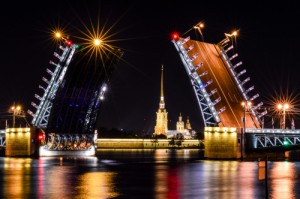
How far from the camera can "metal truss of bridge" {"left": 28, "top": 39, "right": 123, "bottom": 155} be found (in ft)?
186

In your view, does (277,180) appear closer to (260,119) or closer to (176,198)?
(176,198)

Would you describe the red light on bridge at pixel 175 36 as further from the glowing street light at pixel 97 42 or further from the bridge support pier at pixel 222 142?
the bridge support pier at pixel 222 142

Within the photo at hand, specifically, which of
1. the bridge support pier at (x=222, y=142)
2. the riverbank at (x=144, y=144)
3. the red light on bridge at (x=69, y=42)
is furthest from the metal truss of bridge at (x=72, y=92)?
the riverbank at (x=144, y=144)

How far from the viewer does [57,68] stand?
5734cm

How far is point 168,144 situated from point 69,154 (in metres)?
111

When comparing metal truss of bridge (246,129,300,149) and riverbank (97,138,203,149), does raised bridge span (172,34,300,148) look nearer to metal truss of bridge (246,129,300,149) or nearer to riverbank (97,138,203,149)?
metal truss of bridge (246,129,300,149)

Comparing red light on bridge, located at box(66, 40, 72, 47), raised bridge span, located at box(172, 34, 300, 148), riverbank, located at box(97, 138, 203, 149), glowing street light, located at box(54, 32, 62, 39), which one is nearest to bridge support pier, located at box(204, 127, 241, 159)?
raised bridge span, located at box(172, 34, 300, 148)

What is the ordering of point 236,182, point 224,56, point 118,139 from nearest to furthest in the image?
point 236,182, point 224,56, point 118,139

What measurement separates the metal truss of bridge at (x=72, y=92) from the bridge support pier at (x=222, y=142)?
11.9m

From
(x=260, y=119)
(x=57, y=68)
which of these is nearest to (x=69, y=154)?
(x=57, y=68)

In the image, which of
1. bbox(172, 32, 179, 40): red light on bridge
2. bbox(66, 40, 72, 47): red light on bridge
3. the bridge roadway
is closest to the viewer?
bbox(66, 40, 72, 47): red light on bridge

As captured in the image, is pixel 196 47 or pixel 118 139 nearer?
pixel 196 47

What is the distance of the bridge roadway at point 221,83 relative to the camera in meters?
57.8

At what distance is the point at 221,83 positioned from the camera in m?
59.2
